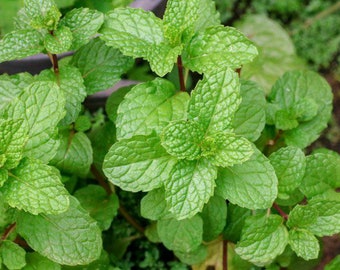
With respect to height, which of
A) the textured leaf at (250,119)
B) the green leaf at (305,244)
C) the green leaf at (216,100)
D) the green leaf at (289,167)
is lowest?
the green leaf at (305,244)

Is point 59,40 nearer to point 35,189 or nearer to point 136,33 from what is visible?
point 136,33

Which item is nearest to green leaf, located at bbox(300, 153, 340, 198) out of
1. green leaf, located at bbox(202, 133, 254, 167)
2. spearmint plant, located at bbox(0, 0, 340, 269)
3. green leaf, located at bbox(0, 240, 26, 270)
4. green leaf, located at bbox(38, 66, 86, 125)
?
spearmint plant, located at bbox(0, 0, 340, 269)

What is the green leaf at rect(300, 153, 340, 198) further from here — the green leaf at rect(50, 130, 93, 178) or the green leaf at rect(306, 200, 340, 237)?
the green leaf at rect(50, 130, 93, 178)

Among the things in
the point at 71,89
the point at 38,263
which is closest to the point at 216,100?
the point at 71,89

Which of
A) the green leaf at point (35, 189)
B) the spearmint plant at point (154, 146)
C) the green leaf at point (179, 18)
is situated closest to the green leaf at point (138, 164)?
the spearmint plant at point (154, 146)

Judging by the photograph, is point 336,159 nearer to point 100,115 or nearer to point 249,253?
point 249,253

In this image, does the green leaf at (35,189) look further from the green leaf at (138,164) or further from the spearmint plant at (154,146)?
the green leaf at (138,164)

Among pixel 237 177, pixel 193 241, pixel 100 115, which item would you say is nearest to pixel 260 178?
pixel 237 177
